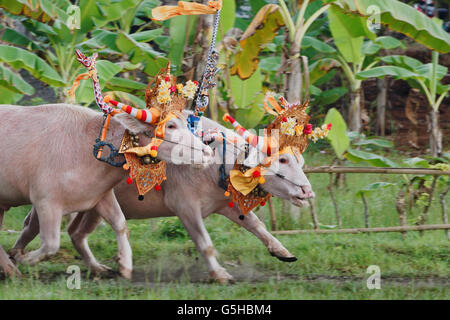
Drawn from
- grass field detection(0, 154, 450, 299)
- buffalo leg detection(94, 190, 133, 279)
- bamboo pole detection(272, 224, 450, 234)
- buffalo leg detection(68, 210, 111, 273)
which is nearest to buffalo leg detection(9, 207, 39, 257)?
grass field detection(0, 154, 450, 299)

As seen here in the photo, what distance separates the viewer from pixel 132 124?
16.8ft

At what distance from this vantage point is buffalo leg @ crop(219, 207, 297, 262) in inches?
228

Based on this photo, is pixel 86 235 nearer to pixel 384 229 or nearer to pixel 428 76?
pixel 384 229

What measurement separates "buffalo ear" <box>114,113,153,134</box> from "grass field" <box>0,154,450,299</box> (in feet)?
4.09

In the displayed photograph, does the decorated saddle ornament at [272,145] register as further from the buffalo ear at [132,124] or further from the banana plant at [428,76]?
the banana plant at [428,76]

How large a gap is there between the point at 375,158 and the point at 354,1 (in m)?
1.82

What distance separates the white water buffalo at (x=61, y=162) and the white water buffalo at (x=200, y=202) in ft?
1.30

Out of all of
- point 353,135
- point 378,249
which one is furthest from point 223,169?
point 353,135

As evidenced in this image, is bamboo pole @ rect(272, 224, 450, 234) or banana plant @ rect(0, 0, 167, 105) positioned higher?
banana plant @ rect(0, 0, 167, 105)

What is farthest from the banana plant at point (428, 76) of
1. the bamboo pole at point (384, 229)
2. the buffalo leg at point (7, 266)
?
the buffalo leg at point (7, 266)

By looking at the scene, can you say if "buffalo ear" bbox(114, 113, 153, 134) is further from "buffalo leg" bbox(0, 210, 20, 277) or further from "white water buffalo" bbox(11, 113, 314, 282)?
"buffalo leg" bbox(0, 210, 20, 277)

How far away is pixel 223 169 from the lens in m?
5.52

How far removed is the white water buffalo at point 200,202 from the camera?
5348mm

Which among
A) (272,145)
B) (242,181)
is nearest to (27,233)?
(242,181)
